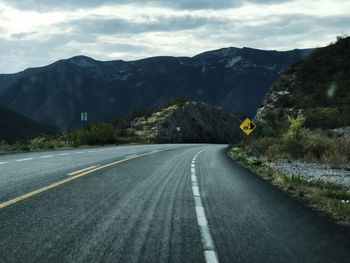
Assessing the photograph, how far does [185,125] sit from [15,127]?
3301 inches

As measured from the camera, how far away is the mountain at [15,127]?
136 m

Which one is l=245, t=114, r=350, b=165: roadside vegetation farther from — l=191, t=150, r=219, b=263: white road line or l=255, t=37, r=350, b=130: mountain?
l=255, t=37, r=350, b=130: mountain

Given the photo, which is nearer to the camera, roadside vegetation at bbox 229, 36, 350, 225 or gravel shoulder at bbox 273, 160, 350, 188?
roadside vegetation at bbox 229, 36, 350, 225

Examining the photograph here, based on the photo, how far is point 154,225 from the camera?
627 cm

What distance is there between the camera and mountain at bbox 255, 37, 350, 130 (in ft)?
160

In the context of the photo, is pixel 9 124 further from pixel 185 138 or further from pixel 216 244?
pixel 216 244

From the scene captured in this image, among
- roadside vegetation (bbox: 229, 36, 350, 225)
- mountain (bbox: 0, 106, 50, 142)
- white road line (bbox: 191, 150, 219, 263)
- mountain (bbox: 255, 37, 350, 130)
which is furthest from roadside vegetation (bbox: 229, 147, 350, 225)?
mountain (bbox: 0, 106, 50, 142)

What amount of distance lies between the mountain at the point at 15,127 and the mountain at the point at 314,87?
92206 mm

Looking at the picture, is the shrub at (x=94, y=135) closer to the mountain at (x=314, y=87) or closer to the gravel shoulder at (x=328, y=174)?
the mountain at (x=314, y=87)

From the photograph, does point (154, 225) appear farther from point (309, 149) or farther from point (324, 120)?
point (324, 120)

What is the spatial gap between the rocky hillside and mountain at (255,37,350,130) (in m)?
18.0

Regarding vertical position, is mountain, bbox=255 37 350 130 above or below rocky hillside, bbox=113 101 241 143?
above

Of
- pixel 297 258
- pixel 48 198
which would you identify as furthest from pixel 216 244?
pixel 48 198

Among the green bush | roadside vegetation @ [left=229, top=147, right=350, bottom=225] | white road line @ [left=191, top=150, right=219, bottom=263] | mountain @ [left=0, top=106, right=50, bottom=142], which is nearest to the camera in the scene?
white road line @ [left=191, top=150, right=219, bottom=263]
